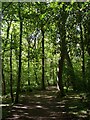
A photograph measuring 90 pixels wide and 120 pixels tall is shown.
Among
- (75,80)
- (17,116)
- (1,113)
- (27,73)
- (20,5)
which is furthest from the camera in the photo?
(27,73)

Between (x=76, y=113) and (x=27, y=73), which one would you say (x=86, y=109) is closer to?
(x=76, y=113)

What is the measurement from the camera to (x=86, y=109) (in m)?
15.0

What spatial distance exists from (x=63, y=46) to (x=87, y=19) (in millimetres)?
5264

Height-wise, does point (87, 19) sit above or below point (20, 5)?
below

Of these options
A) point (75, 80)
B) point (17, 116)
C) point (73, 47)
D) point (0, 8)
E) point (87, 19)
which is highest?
point (0, 8)

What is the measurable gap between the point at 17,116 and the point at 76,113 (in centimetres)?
357

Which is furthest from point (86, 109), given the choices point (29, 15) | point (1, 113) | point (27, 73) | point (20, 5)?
point (27, 73)

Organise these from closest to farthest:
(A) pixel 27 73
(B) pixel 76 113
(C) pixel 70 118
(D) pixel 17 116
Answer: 1. (C) pixel 70 118
2. (B) pixel 76 113
3. (D) pixel 17 116
4. (A) pixel 27 73

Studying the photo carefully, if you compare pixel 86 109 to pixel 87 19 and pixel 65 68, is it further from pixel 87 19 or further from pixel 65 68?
pixel 65 68

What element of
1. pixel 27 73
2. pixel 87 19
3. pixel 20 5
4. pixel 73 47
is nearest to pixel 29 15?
pixel 20 5

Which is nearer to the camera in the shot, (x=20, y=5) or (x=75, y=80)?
(x=20, y=5)

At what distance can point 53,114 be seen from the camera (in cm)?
1558

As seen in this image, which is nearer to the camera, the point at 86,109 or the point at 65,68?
the point at 86,109

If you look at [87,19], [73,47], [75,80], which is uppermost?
[87,19]
